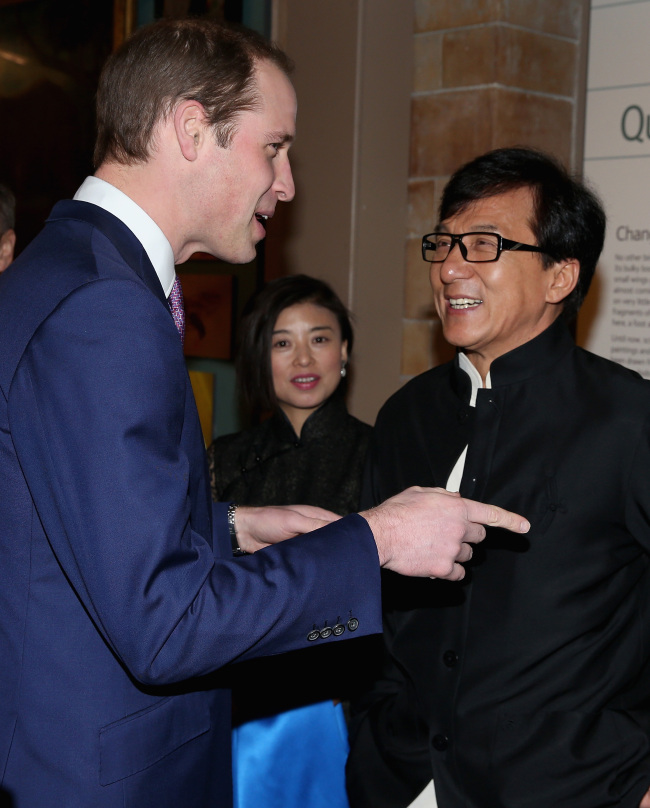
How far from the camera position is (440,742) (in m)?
2.12

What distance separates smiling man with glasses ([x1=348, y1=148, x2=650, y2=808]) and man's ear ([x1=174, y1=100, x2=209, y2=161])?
90cm

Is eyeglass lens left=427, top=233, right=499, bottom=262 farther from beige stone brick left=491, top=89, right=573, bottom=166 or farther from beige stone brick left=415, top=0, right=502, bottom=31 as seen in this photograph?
beige stone brick left=415, top=0, right=502, bottom=31

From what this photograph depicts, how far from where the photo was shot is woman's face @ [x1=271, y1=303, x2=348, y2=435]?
3.46 m

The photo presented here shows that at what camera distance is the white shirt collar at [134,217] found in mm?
1594

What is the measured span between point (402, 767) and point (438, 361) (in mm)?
1906

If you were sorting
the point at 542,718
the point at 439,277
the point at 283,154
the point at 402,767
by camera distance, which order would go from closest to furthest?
the point at 283,154, the point at 542,718, the point at 402,767, the point at 439,277

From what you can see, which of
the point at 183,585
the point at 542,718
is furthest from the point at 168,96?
the point at 542,718

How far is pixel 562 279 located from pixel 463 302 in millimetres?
259

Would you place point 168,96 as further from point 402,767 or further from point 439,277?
point 402,767

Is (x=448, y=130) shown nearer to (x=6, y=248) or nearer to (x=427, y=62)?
(x=427, y=62)

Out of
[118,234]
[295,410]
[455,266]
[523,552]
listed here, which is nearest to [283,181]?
[118,234]

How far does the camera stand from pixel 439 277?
2.38 meters

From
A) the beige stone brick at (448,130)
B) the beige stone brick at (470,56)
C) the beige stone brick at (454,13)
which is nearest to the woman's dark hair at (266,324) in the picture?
the beige stone brick at (448,130)

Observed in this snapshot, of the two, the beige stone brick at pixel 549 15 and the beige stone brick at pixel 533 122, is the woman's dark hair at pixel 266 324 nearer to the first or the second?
the beige stone brick at pixel 533 122
